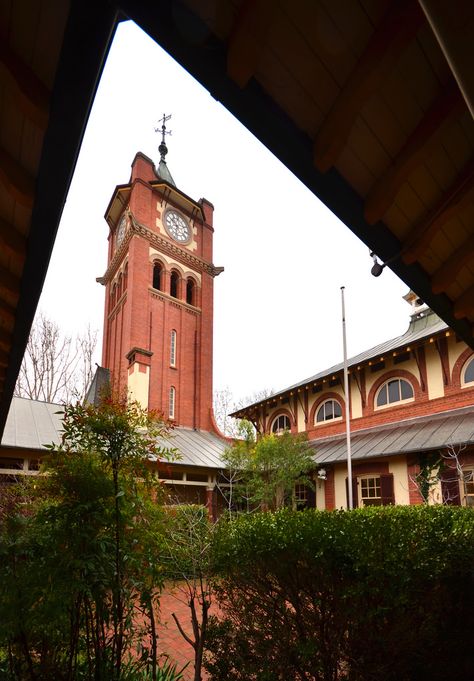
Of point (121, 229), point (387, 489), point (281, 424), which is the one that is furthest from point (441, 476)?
point (121, 229)

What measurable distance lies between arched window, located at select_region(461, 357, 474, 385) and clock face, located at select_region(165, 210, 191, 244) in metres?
15.8

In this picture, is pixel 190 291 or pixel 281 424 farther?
pixel 190 291

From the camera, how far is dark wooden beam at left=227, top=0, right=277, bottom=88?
51.7 inches

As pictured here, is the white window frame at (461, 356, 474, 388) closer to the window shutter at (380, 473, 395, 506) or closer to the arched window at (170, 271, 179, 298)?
the window shutter at (380, 473, 395, 506)

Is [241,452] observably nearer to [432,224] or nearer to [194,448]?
[194,448]

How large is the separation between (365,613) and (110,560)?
206 centimetres

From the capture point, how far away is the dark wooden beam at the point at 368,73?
1.37 meters

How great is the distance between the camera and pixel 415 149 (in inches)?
73.5

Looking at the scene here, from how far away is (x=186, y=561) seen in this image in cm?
450

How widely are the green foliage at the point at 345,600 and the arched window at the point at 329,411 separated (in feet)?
48.3

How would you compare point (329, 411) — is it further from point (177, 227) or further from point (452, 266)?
point (452, 266)

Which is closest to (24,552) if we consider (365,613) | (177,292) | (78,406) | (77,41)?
(78,406)

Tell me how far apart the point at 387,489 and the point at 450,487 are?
7.02 ft

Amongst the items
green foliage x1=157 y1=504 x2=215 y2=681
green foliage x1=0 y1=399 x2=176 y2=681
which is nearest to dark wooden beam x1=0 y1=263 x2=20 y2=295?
green foliage x1=0 y1=399 x2=176 y2=681
